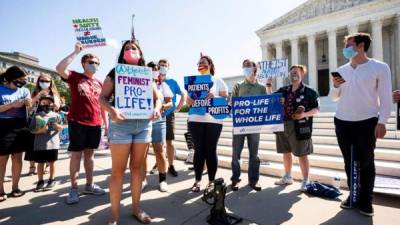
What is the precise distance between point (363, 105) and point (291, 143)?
1389mm

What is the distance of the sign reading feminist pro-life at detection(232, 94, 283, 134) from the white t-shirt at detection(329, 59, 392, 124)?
1041 millimetres

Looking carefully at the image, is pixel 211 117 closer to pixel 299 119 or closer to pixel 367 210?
pixel 299 119

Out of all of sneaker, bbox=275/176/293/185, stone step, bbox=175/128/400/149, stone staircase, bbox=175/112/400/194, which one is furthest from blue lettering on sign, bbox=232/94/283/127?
stone step, bbox=175/128/400/149

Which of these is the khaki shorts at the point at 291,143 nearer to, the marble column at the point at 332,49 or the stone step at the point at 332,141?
the stone step at the point at 332,141

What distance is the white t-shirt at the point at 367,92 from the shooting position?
125 inches

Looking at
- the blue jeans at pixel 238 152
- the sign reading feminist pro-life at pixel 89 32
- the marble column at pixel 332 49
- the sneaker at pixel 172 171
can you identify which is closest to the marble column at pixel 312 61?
the marble column at pixel 332 49

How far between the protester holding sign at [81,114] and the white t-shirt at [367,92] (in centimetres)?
357

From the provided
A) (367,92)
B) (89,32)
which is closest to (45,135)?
(89,32)

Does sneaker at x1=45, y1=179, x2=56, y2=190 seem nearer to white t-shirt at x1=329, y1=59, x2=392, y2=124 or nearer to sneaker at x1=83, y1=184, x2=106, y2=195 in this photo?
sneaker at x1=83, y1=184, x2=106, y2=195

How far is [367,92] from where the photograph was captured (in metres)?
3.28

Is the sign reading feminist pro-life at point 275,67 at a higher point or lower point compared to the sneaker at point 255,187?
higher

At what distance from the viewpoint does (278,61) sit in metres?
8.55

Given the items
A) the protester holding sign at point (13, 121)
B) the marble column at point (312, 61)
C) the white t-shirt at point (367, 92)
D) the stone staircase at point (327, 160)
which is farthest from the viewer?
the marble column at point (312, 61)

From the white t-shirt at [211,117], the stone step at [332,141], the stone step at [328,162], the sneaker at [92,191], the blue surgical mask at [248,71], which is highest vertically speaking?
the blue surgical mask at [248,71]
